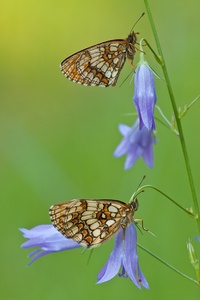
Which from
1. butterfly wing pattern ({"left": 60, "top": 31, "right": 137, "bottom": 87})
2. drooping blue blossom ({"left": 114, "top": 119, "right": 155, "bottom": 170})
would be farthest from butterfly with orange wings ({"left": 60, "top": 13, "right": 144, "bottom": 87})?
drooping blue blossom ({"left": 114, "top": 119, "right": 155, "bottom": 170})

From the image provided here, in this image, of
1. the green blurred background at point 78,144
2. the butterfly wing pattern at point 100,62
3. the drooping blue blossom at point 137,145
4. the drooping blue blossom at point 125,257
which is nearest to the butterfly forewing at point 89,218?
the drooping blue blossom at point 125,257

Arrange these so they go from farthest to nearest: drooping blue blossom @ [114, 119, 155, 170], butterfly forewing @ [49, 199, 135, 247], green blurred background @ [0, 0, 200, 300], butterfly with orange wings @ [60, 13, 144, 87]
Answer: green blurred background @ [0, 0, 200, 300], drooping blue blossom @ [114, 119, 155, 170], butterfly with orange wings @ [60, 13, 144, 87], butterfly forewing @ [49, 199, 135, 247]

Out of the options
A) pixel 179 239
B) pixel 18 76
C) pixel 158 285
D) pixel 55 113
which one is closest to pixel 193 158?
pixel 179 239

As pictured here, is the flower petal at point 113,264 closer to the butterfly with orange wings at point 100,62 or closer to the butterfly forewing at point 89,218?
the butterfly forewing at point 89,218

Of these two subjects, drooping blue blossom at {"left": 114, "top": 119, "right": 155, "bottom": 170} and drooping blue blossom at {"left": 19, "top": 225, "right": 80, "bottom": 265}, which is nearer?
drooping blue blossom at {"left": 19, "top": 225, "right": 80, "bottom": 265}

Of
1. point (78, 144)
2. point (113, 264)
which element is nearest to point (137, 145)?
point (113, 264)

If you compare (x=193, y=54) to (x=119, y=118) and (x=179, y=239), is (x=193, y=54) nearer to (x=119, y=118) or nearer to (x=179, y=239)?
(x=119, y=118)

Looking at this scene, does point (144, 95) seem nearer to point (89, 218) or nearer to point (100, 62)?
point (100, 62)

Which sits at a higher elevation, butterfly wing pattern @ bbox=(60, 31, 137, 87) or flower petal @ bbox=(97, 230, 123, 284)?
butterfly wing pattern @ bbox=(60, 31, 137, 87)

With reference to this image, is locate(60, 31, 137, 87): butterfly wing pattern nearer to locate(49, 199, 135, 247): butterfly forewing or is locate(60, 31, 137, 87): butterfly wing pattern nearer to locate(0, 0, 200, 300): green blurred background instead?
locate(49, 199, 135, 247): butterfly forewing
